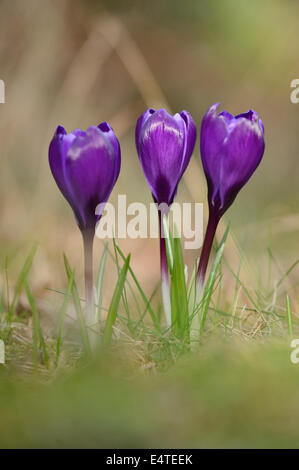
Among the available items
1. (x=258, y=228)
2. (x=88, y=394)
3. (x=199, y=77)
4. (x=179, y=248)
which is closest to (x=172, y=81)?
(x=199, y=77)

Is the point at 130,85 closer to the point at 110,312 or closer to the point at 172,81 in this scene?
the point at 172,81

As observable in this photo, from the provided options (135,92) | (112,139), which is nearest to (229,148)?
(112,139)

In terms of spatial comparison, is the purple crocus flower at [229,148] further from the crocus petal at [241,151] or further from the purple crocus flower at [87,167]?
the purple crocus flower at [87,167]

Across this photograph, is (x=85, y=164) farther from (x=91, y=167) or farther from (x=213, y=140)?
(x=213, y=140)

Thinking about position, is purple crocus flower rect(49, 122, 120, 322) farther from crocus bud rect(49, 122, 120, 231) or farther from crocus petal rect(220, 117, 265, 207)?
crocus petal rect(220, 117, 265, 207)

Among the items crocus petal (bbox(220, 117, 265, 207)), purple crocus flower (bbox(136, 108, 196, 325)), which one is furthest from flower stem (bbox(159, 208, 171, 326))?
crocus petal (bbox(220, 117, 265, 207))
